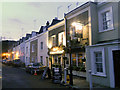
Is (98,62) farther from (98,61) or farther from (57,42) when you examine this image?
(57,42)

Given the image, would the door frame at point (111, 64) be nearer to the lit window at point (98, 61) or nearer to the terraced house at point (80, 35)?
the lit window at point (98, 61)

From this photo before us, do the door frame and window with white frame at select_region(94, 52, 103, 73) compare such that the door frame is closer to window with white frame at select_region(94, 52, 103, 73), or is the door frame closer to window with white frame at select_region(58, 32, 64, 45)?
window with white frame at select_region(94, 52, 103, 73)

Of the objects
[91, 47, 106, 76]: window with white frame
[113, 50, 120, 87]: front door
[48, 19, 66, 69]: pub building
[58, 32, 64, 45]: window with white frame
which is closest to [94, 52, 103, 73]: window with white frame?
[91, 47, 106, 76]: window with white frame

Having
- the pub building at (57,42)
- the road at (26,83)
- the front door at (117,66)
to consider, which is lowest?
the road at (26,83)

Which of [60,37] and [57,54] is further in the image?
[57,54]

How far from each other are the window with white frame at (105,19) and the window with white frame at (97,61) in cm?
236

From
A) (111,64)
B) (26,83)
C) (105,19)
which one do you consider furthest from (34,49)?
(111,64)

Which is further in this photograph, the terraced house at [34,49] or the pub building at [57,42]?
the terraced house at [34,49]

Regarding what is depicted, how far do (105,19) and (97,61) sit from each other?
12.8 feet

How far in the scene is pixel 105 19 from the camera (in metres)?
11.3

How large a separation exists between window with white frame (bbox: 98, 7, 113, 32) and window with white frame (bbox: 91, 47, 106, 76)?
2.36 m

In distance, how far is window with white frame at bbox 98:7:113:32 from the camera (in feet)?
34.8

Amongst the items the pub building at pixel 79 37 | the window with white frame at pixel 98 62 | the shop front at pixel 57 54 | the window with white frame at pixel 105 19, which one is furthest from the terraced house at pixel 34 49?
the window with white frame at pixel 98 62

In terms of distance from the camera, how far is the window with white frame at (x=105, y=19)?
10.6 metres
